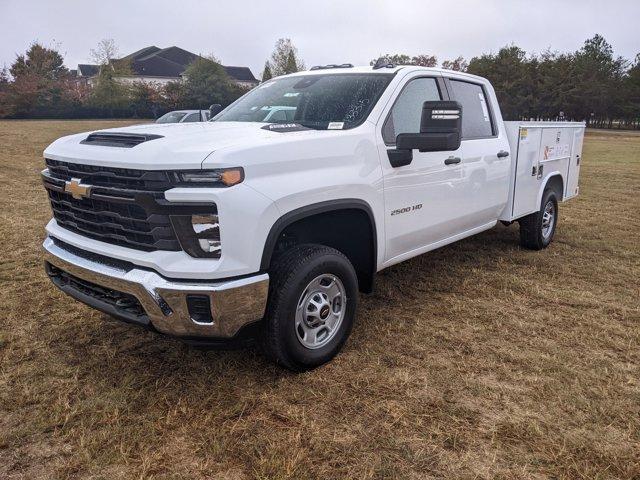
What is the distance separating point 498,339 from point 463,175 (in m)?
1.43

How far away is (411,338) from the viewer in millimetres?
3842

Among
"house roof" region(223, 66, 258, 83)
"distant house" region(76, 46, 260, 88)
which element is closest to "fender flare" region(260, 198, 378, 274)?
"distant house" region(76, 46, 260, 88)

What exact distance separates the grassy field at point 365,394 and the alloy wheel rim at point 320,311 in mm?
241

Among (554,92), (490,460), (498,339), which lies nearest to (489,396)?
(490,460)

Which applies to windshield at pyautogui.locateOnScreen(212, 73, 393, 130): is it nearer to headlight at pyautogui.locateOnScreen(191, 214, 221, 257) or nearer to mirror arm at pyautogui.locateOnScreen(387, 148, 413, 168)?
mirror arm at pyautogui.locateOnScreen(387, 148, 413, 168)

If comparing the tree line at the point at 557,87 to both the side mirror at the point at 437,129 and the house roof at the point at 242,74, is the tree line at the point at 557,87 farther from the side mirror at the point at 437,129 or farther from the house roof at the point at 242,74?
the side mirror at the point at 437,129

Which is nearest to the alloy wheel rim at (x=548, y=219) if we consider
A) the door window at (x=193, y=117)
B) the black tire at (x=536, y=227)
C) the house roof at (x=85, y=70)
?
the black tire at (x=536, y=227)

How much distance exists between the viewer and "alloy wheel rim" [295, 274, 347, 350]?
3.19 m

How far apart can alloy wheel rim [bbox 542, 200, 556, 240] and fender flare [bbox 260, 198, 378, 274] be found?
3448mm

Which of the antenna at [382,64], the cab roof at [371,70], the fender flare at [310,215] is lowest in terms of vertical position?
the fender flare at [310,215]

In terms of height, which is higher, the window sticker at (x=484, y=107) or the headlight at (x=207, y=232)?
the window sticker at (x=484, y=107)

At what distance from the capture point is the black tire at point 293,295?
9.74 feet

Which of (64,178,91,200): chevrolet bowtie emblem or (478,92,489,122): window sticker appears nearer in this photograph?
(64,178,91,200): chevrolet bowtie emblem

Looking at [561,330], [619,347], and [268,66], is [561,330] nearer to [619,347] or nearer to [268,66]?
[619,347]
